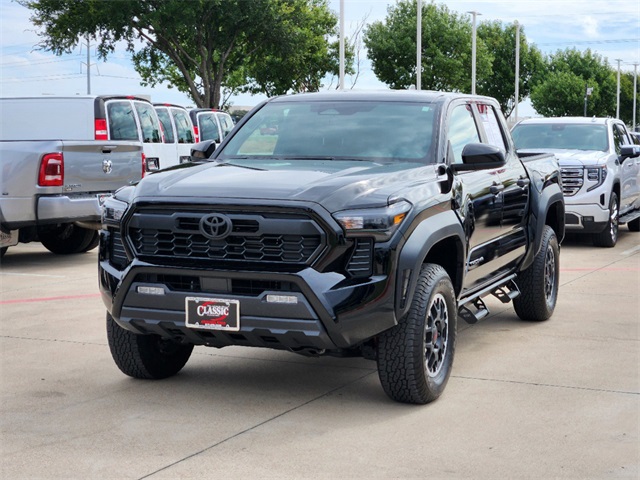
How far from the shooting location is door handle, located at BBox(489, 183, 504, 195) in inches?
287

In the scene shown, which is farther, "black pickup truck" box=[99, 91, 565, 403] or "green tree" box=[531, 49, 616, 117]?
"green tree" box=[531, 49, 616, 117]

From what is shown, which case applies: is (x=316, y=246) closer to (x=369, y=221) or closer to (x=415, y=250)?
(x=369, y=221)

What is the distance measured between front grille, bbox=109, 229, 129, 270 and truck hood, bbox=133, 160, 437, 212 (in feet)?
1.05

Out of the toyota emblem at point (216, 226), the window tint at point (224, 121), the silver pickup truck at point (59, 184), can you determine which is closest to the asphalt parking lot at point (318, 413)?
the toyota emblem at point (216, 226)

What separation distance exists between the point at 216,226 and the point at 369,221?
32.9 inches

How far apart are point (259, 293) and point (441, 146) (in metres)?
1.81

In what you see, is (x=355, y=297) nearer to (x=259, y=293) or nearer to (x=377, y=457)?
(x=259, y=293)

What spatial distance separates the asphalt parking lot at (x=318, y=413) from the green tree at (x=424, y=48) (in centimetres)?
5612

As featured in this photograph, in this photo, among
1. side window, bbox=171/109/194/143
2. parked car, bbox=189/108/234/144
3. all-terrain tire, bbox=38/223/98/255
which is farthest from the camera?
parked car, bbox=189/108/234/144

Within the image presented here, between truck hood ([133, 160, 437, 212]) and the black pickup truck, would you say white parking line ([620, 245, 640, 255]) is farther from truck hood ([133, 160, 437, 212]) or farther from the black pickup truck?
truck hood ([133, 160, 437, 212])

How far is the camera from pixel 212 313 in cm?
555

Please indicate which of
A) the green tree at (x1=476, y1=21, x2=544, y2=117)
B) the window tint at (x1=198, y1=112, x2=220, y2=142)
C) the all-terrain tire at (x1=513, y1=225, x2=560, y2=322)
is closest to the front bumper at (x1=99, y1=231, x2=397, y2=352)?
the all-terrain tire at (x1=513, y1=225, x2=560, y2=322)

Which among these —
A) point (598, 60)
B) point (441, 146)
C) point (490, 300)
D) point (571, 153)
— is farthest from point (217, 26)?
point (598, 60)

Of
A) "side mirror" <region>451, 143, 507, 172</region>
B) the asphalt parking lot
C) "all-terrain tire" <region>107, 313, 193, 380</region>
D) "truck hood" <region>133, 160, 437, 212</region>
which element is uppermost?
"side mirror" <region>451, 143, 507, 172</region>
